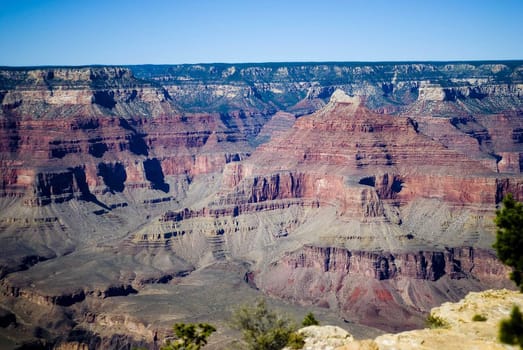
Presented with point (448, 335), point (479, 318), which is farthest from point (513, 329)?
point (479, 318)

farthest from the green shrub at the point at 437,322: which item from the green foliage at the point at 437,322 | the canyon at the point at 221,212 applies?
the canyon at the point at 221,212

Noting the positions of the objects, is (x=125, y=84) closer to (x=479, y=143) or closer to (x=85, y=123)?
(x=85, y=123)

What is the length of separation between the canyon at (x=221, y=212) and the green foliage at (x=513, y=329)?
2255 inches

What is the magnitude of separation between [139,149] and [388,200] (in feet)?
232

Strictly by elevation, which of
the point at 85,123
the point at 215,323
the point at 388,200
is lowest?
the point at 215,323

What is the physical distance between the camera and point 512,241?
36.0 metres

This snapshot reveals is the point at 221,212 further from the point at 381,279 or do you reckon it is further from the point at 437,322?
the point at 437,322

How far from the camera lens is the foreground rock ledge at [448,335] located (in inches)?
1385

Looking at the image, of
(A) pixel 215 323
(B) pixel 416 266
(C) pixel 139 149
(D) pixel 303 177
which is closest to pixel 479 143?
(D) pixel 303 177

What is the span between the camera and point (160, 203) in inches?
6560

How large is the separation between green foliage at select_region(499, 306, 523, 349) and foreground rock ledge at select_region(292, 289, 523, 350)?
589 cm

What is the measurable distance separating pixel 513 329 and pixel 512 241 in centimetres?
922

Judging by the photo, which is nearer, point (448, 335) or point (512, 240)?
point (512, 240)

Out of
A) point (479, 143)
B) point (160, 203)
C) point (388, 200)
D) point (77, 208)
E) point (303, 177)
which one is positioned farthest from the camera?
point (479, 143)
